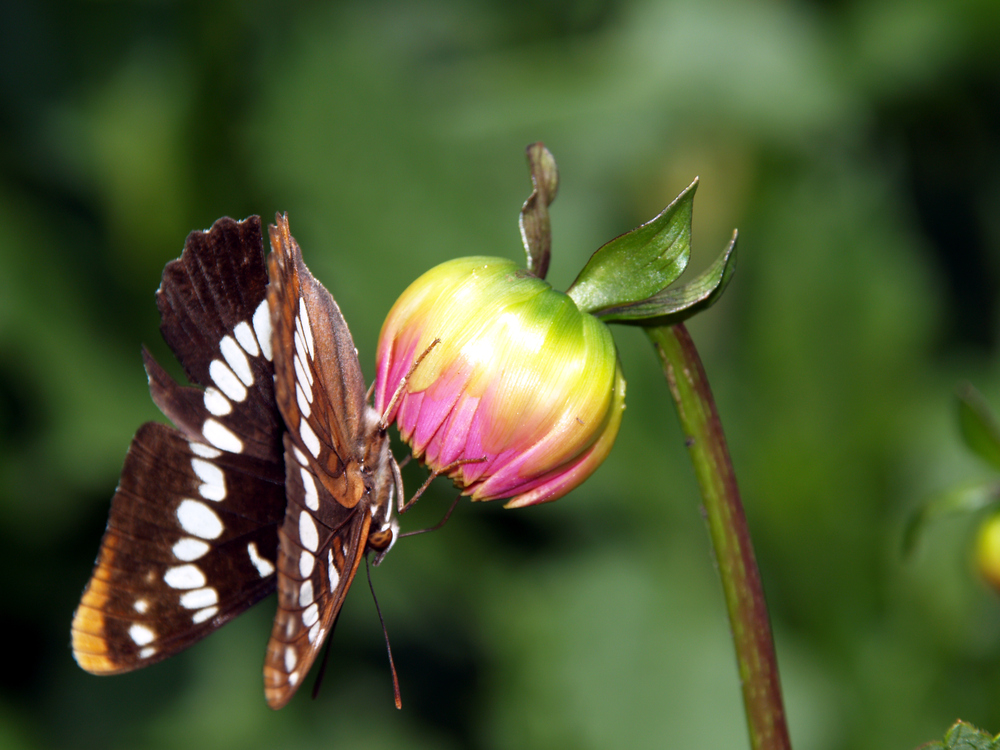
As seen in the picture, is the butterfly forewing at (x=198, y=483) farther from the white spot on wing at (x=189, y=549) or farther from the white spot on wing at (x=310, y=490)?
the white spot on wing at (x=310, y=490)

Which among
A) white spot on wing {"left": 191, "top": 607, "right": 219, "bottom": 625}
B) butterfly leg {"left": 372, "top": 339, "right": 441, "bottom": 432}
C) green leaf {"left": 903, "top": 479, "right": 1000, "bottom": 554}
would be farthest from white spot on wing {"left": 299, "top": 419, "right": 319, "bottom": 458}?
green leaf {"left": 903, "top": 479, "right": 1000, "bottom": 554}

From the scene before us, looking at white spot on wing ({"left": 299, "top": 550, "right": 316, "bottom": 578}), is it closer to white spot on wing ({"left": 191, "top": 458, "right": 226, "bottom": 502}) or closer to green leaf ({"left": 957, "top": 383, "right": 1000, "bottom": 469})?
white spot on wing ({"left": 191, "top": 458, "right": 226, "bottom": 502})

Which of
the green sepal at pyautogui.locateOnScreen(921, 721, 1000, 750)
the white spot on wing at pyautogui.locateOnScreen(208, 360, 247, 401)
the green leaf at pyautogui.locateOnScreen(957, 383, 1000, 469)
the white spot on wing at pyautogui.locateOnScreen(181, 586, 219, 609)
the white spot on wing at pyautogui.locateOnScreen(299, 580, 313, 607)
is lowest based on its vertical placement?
the green sepal at pyautogui.locateOnScreen(921, 721, 1000, 750)

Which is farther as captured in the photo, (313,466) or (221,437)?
(221,437)

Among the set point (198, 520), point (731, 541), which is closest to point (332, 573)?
point (198, 520)

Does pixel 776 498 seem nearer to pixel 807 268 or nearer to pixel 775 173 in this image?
pixel 807 268

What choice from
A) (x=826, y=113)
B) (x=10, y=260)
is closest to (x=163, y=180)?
(x=10, y=260)

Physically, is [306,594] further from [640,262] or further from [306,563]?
[640,262]
